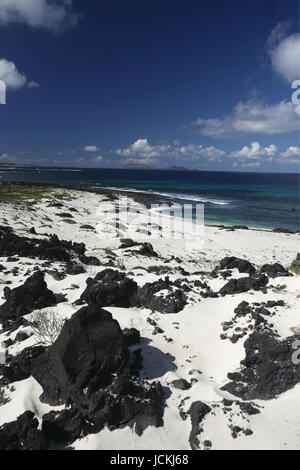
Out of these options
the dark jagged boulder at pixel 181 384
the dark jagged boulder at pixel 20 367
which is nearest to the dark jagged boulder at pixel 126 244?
the dark jagged boulder at pixel 20 367

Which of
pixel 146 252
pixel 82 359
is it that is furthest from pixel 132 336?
pixel 146 252

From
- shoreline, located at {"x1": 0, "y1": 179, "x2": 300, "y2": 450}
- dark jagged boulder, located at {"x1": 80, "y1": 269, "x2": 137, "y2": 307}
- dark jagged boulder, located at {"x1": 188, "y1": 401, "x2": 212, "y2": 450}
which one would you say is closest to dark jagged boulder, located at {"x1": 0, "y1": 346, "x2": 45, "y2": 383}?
shoreline, located at {"x1": 0, "y1": 179, "x2": 300, "y2": 450}

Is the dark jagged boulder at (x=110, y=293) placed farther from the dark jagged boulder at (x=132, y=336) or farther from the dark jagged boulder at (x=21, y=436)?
the dark jagged boulder at (x=21, y=436)

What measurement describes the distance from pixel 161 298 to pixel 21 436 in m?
6.13

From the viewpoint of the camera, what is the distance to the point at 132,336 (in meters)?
8.92

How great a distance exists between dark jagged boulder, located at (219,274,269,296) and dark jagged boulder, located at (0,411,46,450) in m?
7.76

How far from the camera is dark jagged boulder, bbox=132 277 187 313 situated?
10906 millimetres

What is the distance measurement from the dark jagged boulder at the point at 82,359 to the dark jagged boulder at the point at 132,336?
54.6 inches

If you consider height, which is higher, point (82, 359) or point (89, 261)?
point (82, 359)

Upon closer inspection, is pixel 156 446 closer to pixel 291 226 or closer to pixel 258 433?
pixel 258 433

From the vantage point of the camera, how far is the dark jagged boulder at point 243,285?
11.7 metres

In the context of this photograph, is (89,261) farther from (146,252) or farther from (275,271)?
(275,271)
